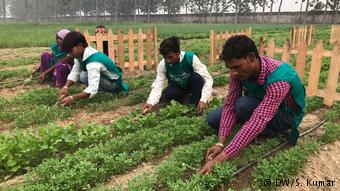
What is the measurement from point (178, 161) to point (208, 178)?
0.58 metres

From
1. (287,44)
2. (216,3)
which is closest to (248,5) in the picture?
(216,3)

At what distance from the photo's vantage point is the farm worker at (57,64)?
25.6 feet

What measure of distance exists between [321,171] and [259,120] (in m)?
1.21

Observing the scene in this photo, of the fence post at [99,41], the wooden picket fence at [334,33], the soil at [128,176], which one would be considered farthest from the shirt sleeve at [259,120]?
the wooden picket fence at [334,33]

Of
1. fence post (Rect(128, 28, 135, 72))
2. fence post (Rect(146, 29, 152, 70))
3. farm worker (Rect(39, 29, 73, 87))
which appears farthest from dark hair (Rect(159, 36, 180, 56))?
fence post (Rect(146, 29, 152, 70))

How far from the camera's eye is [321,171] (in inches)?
157

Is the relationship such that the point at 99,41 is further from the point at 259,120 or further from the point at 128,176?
the point at 259,120

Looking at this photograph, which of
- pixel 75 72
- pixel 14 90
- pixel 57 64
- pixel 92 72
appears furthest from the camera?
pixel 14 90

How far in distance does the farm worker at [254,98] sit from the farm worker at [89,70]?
2841mm

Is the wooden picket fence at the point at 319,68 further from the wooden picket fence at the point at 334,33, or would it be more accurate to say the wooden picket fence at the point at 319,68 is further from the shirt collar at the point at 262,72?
the wooden picket fence at the point at 334,33

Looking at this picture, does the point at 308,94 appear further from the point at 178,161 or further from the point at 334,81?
the point at 178,161

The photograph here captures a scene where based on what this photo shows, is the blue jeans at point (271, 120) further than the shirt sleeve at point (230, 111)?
Yes

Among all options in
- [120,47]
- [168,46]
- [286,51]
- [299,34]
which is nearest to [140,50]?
[120,47]

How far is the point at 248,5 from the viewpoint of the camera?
2933 inches
